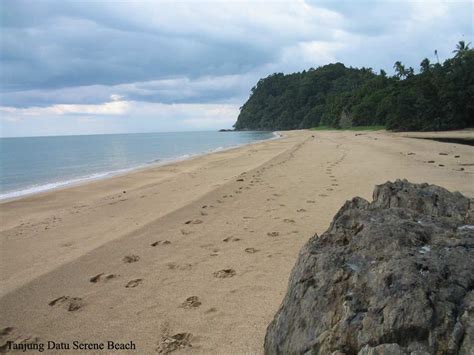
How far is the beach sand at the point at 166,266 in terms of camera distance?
4098mm

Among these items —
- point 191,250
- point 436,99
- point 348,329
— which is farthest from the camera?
point 436,99

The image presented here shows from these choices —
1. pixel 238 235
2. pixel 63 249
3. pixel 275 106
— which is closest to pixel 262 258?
pixel 238 235

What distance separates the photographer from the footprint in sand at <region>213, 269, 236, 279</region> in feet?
17.2

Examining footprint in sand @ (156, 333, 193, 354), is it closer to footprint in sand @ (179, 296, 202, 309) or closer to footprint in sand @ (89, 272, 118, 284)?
footprint in sand @ (179, 296, 202, 309)

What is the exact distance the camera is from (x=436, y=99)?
54312 mm

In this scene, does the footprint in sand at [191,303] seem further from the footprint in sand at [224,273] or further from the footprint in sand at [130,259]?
the footprint in sand at [130,259]

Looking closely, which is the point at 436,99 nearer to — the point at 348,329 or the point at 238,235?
the point at 238,235

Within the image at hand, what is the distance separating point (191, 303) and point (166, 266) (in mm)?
1387

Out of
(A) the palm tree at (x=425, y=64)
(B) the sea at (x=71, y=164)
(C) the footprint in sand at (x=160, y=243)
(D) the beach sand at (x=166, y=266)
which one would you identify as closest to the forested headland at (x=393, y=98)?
(A) the palm tree at (x=425, y=64)

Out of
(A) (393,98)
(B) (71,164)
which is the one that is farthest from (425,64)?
(B) (71,164)

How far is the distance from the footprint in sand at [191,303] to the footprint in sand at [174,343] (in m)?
0.59

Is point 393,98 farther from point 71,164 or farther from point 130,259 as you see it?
point 130,259

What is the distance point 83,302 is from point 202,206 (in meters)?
5.25

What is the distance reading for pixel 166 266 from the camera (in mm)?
5793
